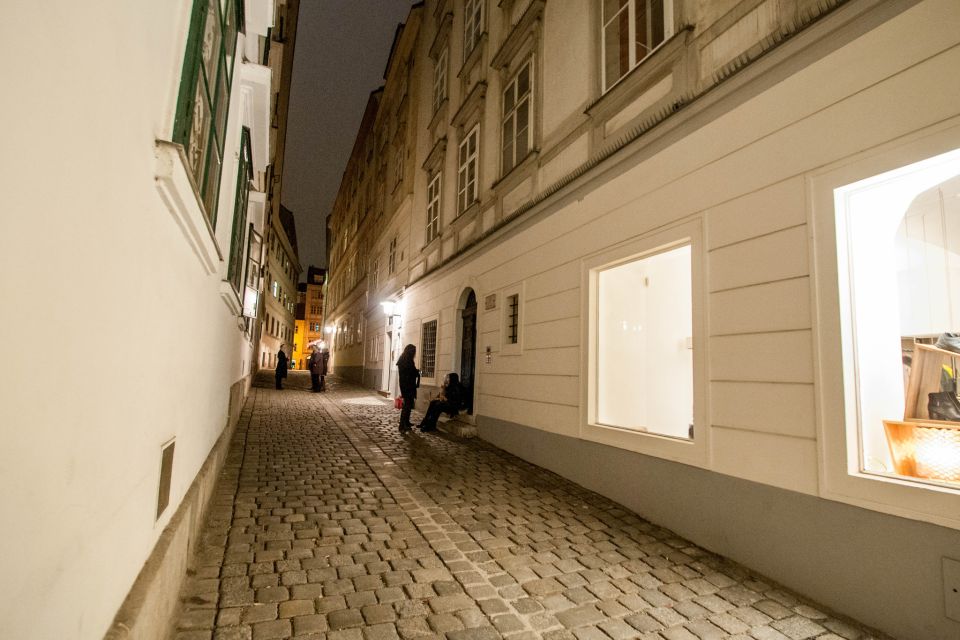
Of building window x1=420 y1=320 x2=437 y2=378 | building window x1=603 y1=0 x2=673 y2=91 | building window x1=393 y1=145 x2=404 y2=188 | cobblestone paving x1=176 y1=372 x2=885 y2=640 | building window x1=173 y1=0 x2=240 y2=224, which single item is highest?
building window x1=393 y1=145 x2=404 y2=188

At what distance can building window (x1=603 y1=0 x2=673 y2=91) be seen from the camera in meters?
5.61

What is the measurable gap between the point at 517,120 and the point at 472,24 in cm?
436

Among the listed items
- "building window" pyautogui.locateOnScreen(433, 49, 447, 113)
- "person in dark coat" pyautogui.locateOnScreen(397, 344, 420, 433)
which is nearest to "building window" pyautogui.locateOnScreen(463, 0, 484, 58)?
"building window" pyautogui.locateOnScreen(433, 49, 447, 113)

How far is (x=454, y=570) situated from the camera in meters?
3.60

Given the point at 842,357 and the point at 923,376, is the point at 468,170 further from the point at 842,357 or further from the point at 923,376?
the point at 923,376

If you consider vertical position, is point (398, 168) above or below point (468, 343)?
above

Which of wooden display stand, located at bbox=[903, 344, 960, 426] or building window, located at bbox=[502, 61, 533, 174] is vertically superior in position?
building window, located at bbox=[502, 61, 533, 174]

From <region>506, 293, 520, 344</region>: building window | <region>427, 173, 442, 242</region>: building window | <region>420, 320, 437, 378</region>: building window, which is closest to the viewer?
<region>506, 293, 520, 344</region>: building window

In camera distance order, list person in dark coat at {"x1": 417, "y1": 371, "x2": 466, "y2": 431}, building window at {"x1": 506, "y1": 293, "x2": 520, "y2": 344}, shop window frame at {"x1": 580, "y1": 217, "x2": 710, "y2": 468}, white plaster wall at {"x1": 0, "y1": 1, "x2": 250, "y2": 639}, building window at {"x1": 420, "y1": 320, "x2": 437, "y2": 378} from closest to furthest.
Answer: white plaster wall at {"x1": 0, "y1": 1, "x2": 250, "y2": 639}
shop window frame at {"x1": 580, "y1": 217, "x2": 710, "y2": 468}
building window at {"x1": 506, "y1": 293, "x2": 520, "y2": 344}
person in dark coat at {"x1": 417, "y1": 371, "x2": 466, "y2": 431}
building window at {"x1": 420, "y1": 320, "x2": 437, "y2": 378}

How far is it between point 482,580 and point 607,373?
332 cm

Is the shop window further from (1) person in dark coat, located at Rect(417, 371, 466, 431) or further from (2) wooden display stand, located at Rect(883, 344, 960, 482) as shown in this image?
(1) person in dark coat, located at Rect(417, 371, 466, 431)

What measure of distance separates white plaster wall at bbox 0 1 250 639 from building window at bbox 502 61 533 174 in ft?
22.2

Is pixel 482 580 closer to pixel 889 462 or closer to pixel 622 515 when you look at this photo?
pixel 622 515

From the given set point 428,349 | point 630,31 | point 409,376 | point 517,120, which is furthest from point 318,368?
point 630,31
